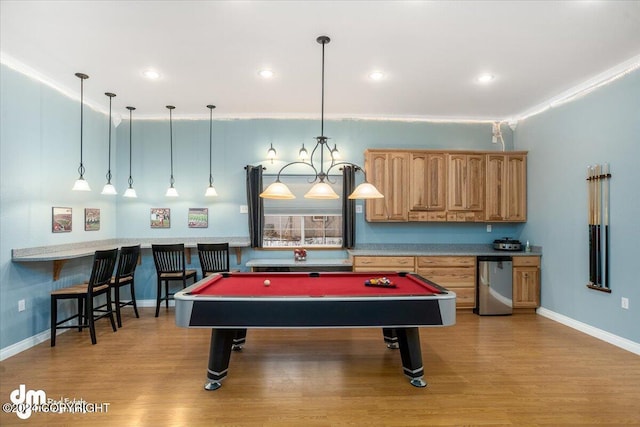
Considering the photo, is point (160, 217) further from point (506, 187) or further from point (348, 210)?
point (506, 187)

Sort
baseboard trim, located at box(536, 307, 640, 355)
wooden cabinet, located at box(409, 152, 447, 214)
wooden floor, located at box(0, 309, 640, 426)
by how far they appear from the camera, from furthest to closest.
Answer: wooden cabinet, located at box(409, 152, 447, 214), baseboard trim, located at box(536, 307, 640, 355), wooden floor, located at box(0, 309, 640, 426)

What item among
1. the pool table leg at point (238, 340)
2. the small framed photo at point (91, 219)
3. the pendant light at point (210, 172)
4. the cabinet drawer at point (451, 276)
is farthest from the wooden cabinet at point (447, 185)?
the small framed photo at point (91, 219)

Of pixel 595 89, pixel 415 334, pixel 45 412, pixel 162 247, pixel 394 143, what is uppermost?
pixel 595 89

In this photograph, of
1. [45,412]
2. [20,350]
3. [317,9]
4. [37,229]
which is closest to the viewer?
[45,412]

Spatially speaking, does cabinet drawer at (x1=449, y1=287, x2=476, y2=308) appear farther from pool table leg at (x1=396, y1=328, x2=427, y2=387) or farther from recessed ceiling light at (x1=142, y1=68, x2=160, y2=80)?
recessed ceiling light at (x1=142, y1=68, x2=160, y2=80)

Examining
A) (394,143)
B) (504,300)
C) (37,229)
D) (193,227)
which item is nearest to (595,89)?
(394,143)

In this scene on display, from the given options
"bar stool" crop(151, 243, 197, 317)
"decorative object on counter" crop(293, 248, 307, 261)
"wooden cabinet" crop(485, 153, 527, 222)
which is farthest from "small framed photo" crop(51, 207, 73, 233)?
"wooden cabinet" crop(485, 153, 527, 222)

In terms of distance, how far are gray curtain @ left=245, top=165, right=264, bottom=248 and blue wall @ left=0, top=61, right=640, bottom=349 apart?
0.23m

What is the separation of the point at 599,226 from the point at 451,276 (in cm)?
178

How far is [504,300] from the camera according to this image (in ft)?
15.5

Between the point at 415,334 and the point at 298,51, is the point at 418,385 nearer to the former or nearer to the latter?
the point at 415,334

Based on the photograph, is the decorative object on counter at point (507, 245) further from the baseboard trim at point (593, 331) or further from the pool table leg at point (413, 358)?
the pool table leg at point (413, 358)

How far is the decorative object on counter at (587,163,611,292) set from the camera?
374cm

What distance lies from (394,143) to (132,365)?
4.48 m
